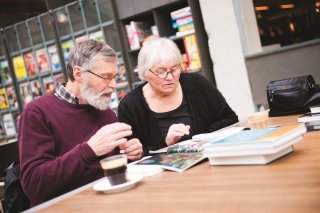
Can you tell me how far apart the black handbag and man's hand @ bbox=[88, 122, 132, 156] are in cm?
93

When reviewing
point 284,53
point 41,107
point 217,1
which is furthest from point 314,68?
point 41,107

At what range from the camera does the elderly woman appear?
2303mm

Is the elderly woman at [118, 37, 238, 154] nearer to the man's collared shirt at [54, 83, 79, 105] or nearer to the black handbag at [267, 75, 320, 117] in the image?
the black handbag at [267, 75, 320, 117]

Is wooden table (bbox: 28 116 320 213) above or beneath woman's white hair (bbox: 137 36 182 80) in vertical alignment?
beneath

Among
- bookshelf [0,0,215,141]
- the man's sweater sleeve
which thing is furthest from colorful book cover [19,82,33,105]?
the man's sweater sleeve

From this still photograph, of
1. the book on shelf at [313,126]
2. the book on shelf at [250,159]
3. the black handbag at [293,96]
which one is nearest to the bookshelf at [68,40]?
the black handbag at [293,96]

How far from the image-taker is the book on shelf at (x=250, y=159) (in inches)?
45.4

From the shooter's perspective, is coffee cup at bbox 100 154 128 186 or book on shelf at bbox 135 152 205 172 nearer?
coffee cup at bbox 100 154 128 186

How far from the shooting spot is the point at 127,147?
1.75 meters

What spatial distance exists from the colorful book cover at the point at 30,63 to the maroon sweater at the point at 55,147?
448 centimetres

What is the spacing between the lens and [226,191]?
39.0 inches

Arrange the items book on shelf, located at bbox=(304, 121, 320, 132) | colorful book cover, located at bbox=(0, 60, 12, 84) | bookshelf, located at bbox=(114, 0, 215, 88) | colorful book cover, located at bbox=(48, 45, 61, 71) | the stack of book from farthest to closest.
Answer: colorful book cover, located at bbox=(0, 60, 12, 84), colorful book cover, located at bbox=(48, 45, 61, 71), bookshelf, located at bbox=(114, 0, 215, 88), book on shelf, located at bbox=(304, 121, 320, 132), the stack of book

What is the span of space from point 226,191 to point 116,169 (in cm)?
39

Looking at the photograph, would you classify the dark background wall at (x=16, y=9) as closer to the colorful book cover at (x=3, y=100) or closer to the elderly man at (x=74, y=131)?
the colorful book cover at (x=3, y=100)
